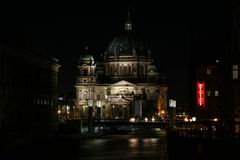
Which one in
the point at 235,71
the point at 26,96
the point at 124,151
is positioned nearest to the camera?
the point at 235,71

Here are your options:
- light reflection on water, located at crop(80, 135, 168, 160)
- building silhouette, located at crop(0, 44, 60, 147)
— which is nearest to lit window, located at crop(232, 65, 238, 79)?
light reflection on water, located at crop(80, 135, 168, 160)

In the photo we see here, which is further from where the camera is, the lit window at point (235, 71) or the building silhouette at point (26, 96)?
the building silhouette at point (26, 96)

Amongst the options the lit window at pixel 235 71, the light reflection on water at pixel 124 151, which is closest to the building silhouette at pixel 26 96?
the light reflection on water at pixel 124 151

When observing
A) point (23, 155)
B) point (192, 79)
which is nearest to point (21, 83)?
point (23, 155)

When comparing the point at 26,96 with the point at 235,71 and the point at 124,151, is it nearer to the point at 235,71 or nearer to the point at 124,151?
the point at 124,151

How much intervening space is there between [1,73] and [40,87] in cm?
2638

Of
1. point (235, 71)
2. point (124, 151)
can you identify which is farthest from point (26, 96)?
point (235, 71)

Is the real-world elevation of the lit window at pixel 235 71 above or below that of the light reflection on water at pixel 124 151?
above

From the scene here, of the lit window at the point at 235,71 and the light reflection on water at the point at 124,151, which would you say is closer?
the light reflection on water at the point at 124,151

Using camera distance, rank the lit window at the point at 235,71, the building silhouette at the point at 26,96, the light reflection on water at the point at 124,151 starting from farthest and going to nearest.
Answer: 1. the building silhouette at the point at 26,96
2. the lit window at the point at 235,71
3. the light reflection on water at the point at 124,151

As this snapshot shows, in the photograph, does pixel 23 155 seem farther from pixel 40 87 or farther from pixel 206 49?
pixel 206 49

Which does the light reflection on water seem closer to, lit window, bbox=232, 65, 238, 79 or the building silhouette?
the building silhouette

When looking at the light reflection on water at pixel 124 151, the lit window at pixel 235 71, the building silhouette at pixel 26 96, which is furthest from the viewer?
the building silhouette at pixel 26 96

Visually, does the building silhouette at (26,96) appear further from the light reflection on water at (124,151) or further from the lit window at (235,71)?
the lit window at (235,71)
